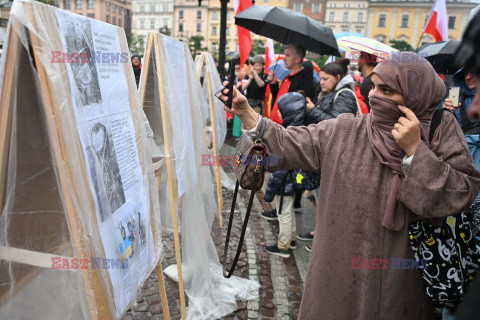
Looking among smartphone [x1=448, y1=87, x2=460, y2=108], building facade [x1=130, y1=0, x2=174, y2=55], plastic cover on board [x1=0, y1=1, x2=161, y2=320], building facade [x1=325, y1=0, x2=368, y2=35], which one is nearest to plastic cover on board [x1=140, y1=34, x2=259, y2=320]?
plastic cover on board [x1=0, y1=1, x2=161, y2=320]

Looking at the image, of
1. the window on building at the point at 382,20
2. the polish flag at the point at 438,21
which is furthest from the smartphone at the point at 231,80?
the window on building at the point at 382,20

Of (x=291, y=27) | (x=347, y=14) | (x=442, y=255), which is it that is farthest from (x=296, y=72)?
(x=347, y=14)

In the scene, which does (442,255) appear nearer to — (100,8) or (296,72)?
(296,72)

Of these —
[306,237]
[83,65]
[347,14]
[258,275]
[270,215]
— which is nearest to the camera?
[83,65]

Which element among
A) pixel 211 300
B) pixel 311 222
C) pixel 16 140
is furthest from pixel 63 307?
pixel 311 222

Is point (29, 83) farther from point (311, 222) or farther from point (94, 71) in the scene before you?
point (311, 222)

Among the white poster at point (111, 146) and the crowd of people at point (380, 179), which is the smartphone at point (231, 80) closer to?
the crowd of people at point (380, 179)

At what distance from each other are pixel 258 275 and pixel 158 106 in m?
1.88

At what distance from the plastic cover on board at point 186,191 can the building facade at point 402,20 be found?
7199 centimetres

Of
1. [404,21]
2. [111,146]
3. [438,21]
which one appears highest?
[404,21]

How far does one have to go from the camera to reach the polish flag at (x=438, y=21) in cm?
539

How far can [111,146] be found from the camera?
1.63 m

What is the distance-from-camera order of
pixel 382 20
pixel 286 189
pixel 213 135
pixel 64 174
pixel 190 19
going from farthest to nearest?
pixel 190 19, pixel 382 20, pixel 213 135, pixel 286 189, pixel 64 174

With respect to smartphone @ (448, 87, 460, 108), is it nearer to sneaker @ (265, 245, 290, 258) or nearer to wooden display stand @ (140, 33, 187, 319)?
sneaker @ (265, 245, 290, 258)
